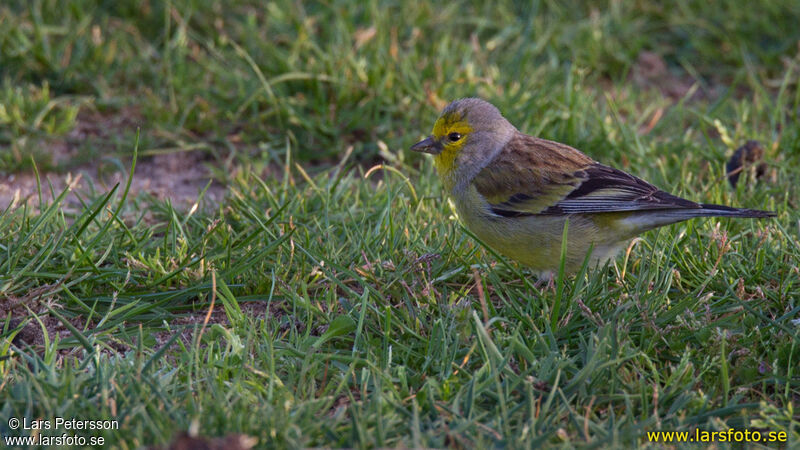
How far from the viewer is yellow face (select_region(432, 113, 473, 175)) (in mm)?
5250

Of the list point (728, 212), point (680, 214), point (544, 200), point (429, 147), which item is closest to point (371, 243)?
point (429, 147)

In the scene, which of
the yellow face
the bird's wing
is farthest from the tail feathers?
the yellow face

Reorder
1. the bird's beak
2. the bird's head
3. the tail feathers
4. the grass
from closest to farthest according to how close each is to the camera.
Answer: the grass → the tail feathers → the bird's head → the bird's beak

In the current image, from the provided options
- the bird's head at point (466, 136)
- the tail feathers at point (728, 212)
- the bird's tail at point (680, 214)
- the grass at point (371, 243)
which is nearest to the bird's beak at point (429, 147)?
the bird's head at point (466, 136)

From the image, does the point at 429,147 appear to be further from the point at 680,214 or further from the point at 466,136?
the point at 680,214

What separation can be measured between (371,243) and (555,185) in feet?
3.50

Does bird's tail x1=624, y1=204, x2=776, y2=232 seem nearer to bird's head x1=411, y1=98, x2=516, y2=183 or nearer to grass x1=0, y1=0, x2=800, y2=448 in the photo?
grass x1=0, y1=0, x2=800, y2=448

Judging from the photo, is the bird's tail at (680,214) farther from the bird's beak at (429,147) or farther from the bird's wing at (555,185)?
the bird's beak at (429,147)

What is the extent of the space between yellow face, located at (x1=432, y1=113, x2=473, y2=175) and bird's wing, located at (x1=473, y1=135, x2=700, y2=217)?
0.26 m

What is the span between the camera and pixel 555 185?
483cm

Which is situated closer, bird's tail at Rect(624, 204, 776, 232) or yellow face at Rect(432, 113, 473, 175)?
bird's tail at Rect(624, 204, 776, 232)

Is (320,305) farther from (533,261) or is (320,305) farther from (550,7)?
(550,7)

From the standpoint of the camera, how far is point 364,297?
4102mm

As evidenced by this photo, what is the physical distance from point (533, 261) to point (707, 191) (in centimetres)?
158
